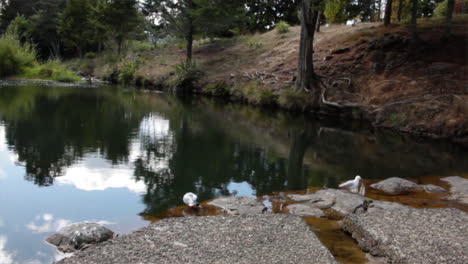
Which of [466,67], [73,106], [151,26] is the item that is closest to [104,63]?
[151,26]

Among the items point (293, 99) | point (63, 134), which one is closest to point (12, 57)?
point (293, 99)

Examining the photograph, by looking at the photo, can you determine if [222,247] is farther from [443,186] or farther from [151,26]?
[151,26]

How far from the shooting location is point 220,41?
123 feet

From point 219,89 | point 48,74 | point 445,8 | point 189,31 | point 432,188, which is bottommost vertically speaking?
point 432,188

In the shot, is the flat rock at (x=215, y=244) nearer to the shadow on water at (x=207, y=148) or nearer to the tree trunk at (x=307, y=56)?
the shadow on water at (x=207, y=148)

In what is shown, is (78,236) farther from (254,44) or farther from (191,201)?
(254,44)

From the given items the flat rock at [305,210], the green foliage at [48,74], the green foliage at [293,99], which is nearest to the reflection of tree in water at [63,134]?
the flat rock at [305,210]

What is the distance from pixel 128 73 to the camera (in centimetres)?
3525

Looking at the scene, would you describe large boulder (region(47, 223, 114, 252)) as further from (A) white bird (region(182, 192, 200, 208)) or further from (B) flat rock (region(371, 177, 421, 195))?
(B) flat rock (region(371, 177, 421, 195))

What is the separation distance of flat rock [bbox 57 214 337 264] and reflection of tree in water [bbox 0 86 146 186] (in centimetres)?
383

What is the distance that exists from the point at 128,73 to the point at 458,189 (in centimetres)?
3039

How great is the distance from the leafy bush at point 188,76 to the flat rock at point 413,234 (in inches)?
937

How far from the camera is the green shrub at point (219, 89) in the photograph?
85.5ft

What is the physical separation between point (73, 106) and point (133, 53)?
77.5 feet
